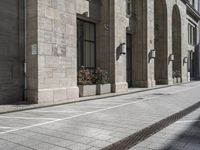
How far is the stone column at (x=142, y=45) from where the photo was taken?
2298cm

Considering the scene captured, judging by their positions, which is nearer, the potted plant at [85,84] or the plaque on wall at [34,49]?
the plaque on wall at [34,49]

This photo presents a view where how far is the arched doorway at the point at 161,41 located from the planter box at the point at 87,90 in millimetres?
13353

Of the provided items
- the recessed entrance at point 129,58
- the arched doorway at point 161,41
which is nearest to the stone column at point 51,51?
the recessed entrance at point 129,58

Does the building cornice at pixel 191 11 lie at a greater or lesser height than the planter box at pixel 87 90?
greater

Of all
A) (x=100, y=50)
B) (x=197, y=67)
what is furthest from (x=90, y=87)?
(x=197, y=67)

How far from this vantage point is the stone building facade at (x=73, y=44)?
12297 millimetres

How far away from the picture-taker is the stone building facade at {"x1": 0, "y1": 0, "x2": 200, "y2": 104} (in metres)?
12.3

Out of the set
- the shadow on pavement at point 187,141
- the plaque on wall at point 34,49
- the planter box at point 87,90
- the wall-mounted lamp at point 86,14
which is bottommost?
the shadow on pavement at point 187,141

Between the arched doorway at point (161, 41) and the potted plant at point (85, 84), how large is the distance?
13.3 m

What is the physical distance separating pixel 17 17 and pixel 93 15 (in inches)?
242

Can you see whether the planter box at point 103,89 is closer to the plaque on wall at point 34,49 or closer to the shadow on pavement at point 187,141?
the plaque on wall at point 34,49

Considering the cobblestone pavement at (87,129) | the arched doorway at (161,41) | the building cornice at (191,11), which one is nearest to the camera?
the cobblestone pavement at (87,129)

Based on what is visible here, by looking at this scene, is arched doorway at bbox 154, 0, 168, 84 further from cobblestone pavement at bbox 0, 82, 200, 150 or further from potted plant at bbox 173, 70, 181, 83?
cobblestone pavement at bbox 0, 82, 200, 150

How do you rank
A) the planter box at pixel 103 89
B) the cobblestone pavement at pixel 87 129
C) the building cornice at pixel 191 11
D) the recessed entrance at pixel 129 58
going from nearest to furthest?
the cobblestone pavement at pixel 87 129, the planter box at pixel 103 89, the recessed entrance at pixel 129 58, the building cornice at pixel 191 11
